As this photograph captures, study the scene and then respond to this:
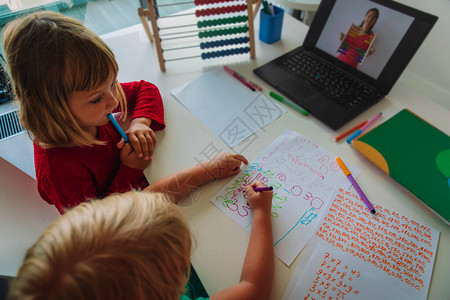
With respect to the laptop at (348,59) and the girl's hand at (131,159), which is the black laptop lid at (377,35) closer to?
the laptop at (348,59)

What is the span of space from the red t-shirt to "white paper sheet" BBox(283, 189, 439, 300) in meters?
0.48

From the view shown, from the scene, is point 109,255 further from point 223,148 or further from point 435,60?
point 435,60

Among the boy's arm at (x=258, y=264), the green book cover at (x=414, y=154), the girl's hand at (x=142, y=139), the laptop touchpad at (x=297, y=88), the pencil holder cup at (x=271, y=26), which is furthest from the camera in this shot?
the pencil holder cup at (x=271, y=26)

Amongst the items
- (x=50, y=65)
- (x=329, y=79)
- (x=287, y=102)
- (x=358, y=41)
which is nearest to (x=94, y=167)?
(x=50, y=65)

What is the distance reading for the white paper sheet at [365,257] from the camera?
0.53 metres

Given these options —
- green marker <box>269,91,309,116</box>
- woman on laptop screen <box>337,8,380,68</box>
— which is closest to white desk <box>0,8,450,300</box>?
green marker <box>269,91,309,116</box>

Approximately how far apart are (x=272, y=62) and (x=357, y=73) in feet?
0.91

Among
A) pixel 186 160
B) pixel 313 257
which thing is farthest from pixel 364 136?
pixel 186 160

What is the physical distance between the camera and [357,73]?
0.88 meters

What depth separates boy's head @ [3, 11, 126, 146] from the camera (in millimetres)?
561

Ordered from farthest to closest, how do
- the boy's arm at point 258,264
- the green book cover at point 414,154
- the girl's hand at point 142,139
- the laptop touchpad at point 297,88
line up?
the laptop touchpad at point 297,88
the girl's hand at point 142,139
the green book cover at point 414,154
the boy's arm at point 258,264

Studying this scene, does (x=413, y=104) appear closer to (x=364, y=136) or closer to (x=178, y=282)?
(x=364, y=136)

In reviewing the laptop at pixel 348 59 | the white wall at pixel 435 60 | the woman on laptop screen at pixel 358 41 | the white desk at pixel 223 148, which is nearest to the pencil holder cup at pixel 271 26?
the white desk at pixel 223 148

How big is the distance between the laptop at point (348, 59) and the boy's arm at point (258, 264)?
0.36 meters
